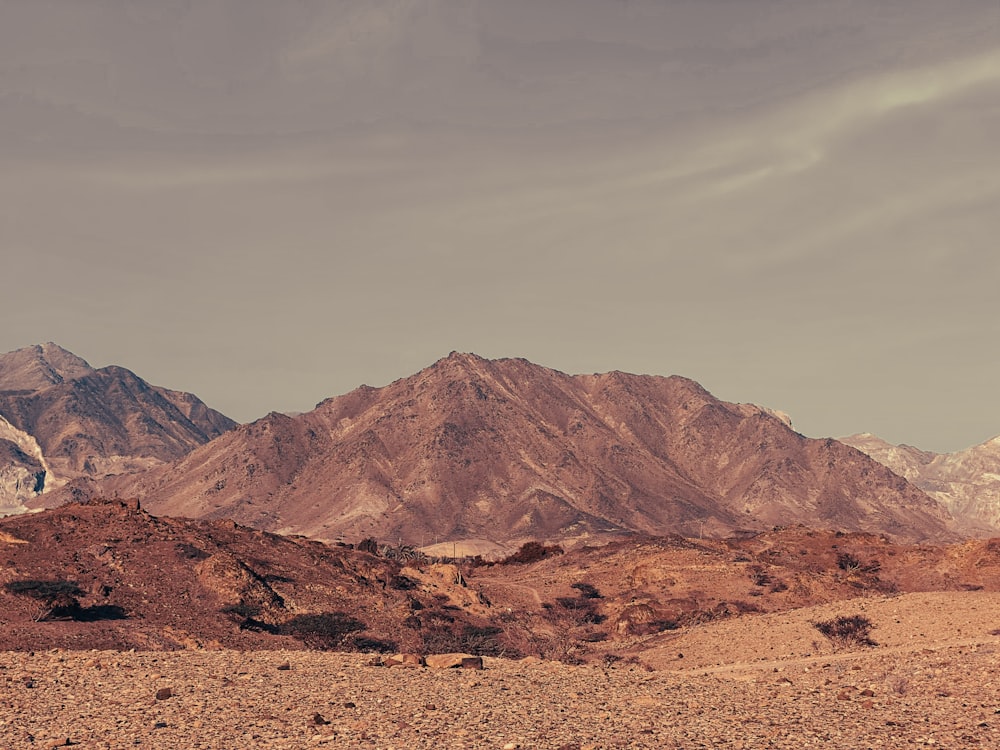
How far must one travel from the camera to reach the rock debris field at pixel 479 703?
15090mm

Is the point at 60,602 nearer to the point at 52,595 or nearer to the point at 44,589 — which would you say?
the point at 52,595

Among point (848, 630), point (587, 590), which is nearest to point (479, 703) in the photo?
point (848, 630)

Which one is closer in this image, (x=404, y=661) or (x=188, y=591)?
(x=404, y=661)

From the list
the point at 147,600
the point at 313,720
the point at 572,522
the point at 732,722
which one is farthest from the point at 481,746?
the point at 572,522

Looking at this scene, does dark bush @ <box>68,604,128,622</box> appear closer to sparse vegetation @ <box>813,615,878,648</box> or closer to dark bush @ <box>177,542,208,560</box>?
dark bush @ <box>177,542,208,560</box>

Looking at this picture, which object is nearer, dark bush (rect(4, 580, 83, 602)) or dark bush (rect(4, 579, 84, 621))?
dark bush (rect(4, 579, 84, 621))

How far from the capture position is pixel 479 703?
17609 mm

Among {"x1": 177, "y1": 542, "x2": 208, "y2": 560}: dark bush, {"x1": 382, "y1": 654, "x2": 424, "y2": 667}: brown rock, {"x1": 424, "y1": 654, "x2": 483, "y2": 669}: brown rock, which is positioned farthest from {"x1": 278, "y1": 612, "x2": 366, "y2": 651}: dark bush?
{"x1": 424, "y1": 654, "x2": 483, "y2": 669}: brown rock

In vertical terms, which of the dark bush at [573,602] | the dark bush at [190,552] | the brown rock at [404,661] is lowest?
the dark bush at [573,602]

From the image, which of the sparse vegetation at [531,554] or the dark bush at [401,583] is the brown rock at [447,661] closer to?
the dark bush at [401,583]

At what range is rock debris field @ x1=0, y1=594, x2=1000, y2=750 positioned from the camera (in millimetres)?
15090

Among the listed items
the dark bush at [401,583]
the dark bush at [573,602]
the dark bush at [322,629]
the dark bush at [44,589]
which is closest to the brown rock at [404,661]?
the dark bush at [322,629]

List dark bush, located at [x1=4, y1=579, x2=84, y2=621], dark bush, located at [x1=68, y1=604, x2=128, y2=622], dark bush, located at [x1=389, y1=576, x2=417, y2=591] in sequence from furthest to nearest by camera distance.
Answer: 1. dark bush, located at [x1=389, y1=576, x2=417, y2=591]
2. dark bush, located at [x1=68, y1=604, x2=128, y2=622]
3. dark bush, located at [x1=4, y1=579, x2=84, y2=621]

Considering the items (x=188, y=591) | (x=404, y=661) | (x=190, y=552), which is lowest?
(x=404, y=661)
